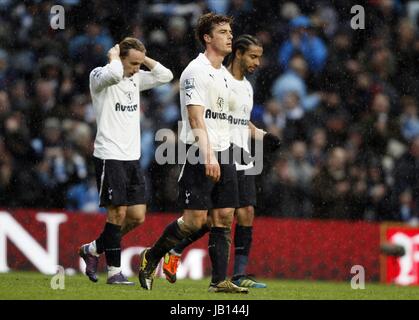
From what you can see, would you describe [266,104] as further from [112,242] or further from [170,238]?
[170,238]

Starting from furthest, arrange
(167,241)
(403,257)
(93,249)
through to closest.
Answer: (403,257) → (93,249) → (167,241)

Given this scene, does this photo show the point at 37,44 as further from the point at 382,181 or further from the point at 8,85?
the point at 382,181

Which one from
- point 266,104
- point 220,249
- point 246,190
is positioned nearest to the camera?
point 220,249

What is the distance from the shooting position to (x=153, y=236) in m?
13.3

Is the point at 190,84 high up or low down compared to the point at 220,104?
up

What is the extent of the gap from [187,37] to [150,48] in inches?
22.0

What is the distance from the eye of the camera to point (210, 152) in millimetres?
8516

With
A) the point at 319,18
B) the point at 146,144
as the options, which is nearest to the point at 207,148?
the point at 146,144

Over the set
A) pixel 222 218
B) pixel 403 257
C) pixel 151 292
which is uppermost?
pixel 222 218

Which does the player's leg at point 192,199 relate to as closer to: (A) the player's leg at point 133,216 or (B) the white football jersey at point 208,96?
(B) the white football jersey at point 208,96

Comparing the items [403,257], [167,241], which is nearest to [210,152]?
[167,241]

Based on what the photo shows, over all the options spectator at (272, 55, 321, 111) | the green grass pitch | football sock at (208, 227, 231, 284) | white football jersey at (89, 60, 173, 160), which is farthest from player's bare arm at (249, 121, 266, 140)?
spectator at (272, 55, 321, 111)

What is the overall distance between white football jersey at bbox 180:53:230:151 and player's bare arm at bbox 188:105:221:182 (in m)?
0.07

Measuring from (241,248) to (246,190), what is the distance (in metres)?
0.56
